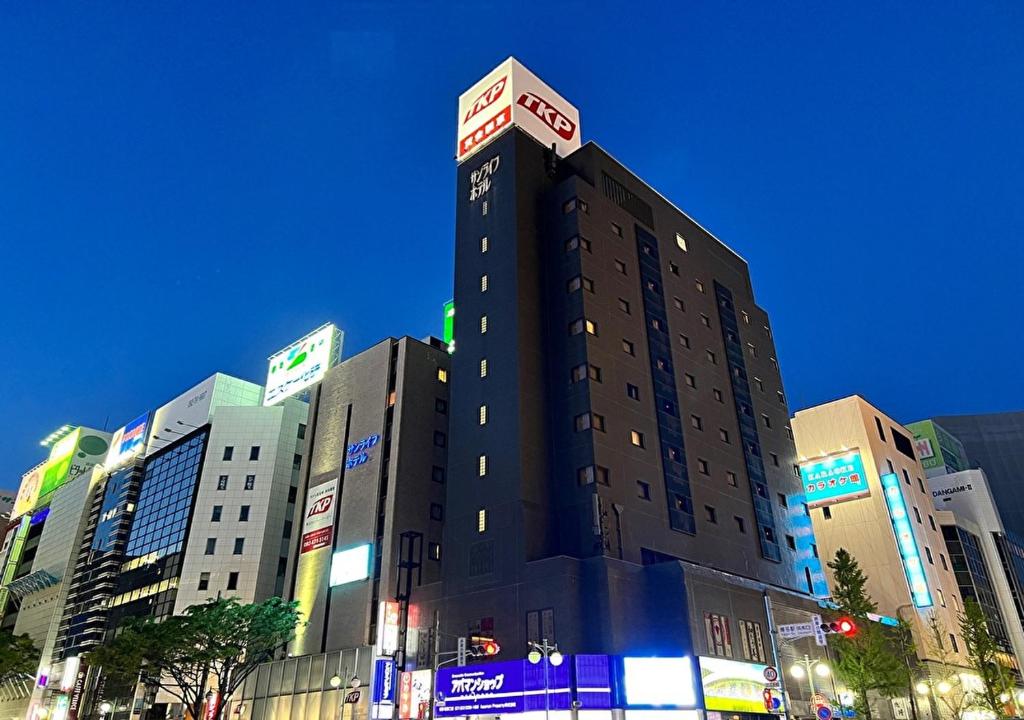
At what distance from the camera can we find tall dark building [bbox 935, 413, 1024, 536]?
438 feet

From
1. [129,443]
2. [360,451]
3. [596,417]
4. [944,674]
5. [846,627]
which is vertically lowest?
[846,627]

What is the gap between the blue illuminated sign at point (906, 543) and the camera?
255 feet

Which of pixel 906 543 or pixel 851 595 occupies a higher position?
pixel 906 543

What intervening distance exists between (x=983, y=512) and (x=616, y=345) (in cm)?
6765

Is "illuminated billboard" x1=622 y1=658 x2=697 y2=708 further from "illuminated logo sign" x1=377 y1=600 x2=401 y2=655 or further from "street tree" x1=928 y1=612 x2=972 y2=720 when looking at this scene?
"street tree" x1=928 y1=612 x2=972 y2=720

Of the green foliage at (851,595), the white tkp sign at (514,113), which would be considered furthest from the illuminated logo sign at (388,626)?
Answer: the white tkp sign at (514,113)

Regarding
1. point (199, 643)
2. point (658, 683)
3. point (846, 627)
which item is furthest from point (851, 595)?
point (199, 643)

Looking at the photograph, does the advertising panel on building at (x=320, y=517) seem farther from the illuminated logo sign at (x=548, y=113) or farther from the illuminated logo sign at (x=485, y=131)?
the illuminated logo sign at (x=548, y=113)

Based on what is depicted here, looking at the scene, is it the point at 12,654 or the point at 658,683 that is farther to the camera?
the point at 12,654

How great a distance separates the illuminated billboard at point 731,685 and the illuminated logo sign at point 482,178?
4092 centimetres

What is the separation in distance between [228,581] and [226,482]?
32.9 feet

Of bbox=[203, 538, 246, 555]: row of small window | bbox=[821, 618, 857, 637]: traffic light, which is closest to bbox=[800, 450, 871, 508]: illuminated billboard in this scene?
bbox=[203, 538, 246, 555]: row of small window

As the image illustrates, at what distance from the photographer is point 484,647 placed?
44.5m

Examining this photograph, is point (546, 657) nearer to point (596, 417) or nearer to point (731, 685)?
point (731, 685)
